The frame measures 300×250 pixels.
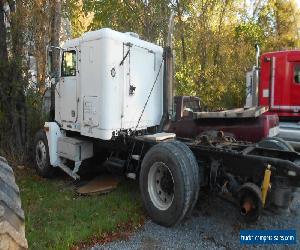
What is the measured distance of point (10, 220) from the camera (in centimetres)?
271

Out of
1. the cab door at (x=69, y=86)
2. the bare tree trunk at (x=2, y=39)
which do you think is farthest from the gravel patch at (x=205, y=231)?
the bare tree trunk at (x=2, y=39)

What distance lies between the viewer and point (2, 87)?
8.59 m

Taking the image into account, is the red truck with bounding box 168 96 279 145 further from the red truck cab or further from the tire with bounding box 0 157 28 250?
the red truck cab

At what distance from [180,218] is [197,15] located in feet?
45.2

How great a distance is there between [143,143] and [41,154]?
9.67 feet

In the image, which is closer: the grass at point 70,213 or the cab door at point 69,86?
the grass at point 70,213

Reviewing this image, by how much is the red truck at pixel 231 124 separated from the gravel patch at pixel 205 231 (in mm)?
1205

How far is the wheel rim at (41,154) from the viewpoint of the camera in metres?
8.02

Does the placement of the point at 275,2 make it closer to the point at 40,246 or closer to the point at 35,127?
the point at 35,127

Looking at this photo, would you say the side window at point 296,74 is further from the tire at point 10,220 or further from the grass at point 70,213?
the tire at point 10,220

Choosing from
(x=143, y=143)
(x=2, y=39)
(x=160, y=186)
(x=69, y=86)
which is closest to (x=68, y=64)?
(x=69, y=86)

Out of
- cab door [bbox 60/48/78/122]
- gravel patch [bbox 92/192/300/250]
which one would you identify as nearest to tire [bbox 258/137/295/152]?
gravel patch [bbox 92/192/300/250]

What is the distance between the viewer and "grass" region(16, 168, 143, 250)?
16.0 ft

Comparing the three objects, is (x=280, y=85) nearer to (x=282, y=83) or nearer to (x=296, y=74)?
(x=282, y=83)
